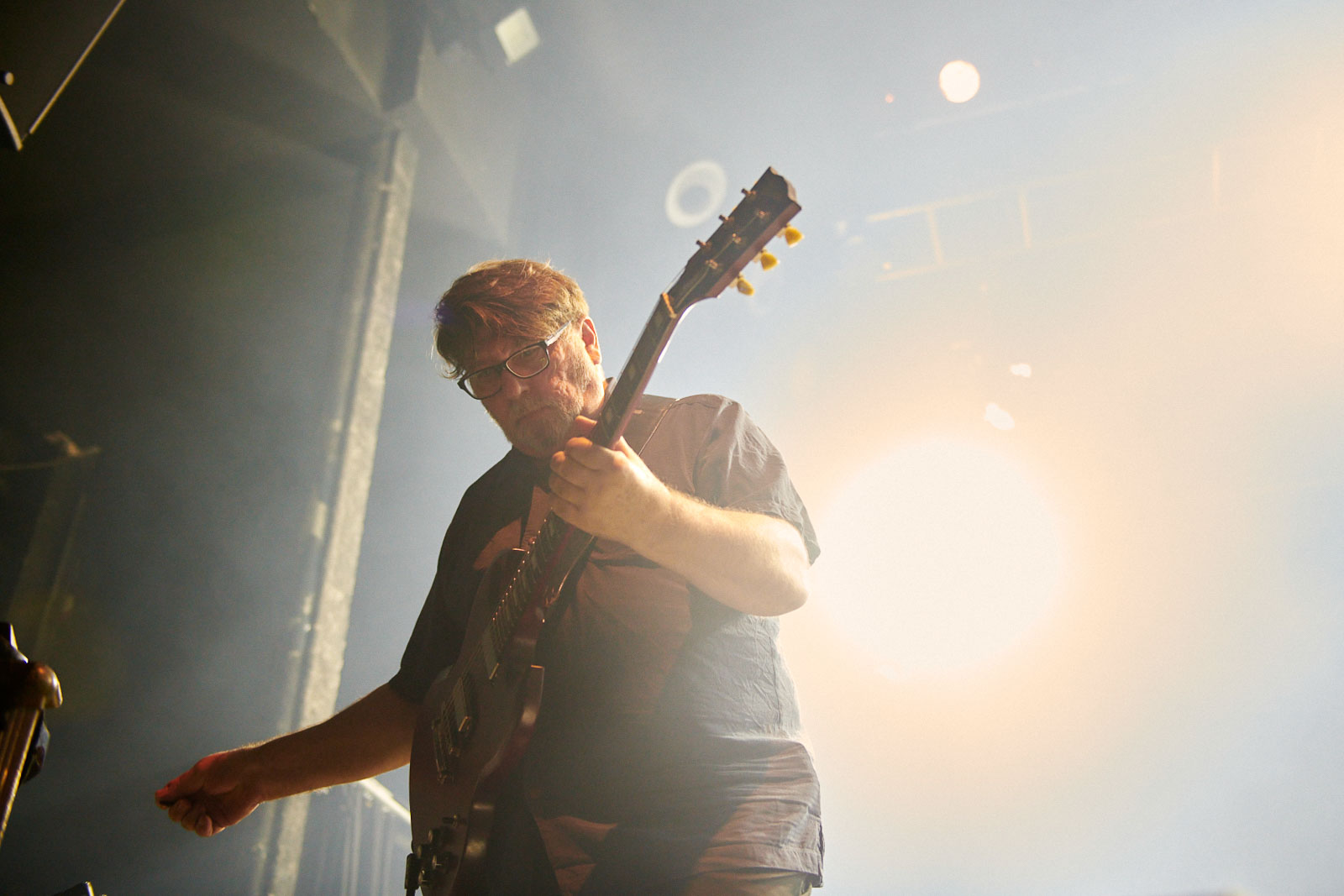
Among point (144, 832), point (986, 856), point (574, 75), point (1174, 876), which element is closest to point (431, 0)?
point (574, 75)

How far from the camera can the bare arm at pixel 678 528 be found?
113cm

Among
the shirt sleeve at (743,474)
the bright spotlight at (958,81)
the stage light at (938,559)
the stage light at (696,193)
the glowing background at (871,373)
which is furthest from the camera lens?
the stage light at (938,559)

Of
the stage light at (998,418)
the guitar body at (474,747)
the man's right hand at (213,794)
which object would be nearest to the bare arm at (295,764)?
the man's right hand at (213,794)

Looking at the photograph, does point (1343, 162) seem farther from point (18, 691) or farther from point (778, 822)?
point (18, 691)

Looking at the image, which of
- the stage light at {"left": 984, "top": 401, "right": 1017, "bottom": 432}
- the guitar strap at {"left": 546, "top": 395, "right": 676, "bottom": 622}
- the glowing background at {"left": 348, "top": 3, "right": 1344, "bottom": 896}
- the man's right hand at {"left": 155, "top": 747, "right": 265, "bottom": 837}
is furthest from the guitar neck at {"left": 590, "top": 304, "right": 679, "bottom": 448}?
the stage light at {"left": 984, "top": 401, "right": 1017, "bottom": 432}

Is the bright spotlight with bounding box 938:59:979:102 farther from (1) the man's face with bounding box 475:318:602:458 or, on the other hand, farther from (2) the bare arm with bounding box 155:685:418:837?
(2) the bare arm with bounding box 155:685:418:837

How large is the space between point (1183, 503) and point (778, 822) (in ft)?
23.0

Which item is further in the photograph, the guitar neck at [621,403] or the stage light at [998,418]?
the stage light at [998,418]

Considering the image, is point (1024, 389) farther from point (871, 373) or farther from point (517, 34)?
point (517, 34)

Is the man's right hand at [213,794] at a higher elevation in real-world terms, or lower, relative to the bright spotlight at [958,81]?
lower

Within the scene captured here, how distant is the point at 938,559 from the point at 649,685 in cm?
671

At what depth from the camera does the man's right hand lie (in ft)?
5.68

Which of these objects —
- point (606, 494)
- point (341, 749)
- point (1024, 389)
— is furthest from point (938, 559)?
point (606, 494)

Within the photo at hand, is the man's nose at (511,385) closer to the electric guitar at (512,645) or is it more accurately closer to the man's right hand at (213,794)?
the electric guitar at (512,645)
